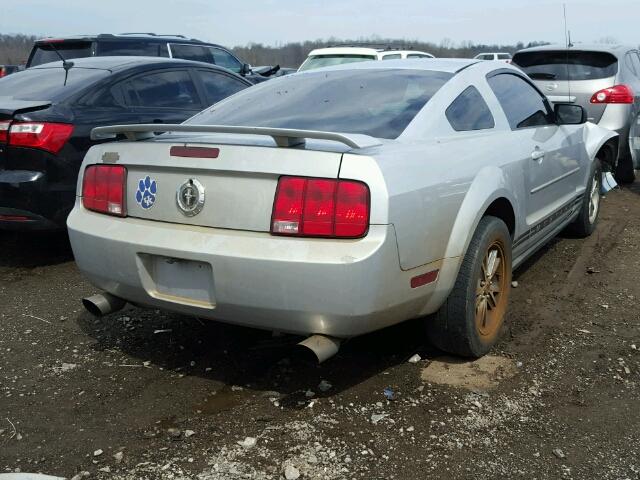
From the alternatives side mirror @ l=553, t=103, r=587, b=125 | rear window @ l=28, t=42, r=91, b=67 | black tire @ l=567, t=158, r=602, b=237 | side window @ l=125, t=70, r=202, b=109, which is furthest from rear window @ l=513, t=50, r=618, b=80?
rear window @ l=28, t=42, r=91, b=67

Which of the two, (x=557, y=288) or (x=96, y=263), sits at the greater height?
(x=96, y=263)

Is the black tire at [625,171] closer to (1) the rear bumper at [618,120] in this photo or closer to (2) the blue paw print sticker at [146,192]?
(1) the rear bumper at [618,120]

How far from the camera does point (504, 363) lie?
3449 mm

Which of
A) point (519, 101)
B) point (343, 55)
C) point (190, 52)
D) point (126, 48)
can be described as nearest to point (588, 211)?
point (519, 101)

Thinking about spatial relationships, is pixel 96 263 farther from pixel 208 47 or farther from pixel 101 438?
pixel 208 47

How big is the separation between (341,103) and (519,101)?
4.48ft

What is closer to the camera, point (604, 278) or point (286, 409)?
point (286, 409)

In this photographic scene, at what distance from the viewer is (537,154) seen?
404 cm

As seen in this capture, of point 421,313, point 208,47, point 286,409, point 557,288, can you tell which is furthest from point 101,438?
point 208,47

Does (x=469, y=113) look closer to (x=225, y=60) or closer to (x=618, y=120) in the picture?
(x=618, y=120)

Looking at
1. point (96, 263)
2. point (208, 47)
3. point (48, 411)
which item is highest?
point (208, 47)

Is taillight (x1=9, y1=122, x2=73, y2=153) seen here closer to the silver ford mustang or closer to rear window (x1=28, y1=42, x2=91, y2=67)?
the silver ford mustang

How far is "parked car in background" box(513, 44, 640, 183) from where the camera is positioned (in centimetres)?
747

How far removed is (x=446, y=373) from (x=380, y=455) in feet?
2.67
